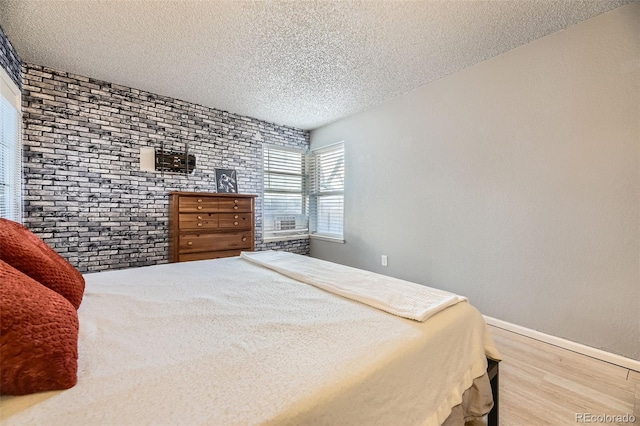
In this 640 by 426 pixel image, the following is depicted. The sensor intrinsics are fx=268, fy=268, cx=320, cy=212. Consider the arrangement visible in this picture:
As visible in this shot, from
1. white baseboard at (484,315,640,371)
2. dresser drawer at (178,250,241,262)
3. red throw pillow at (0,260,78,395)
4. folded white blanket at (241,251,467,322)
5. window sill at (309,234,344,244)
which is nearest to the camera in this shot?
red throw pillow at (0,260,78,395)

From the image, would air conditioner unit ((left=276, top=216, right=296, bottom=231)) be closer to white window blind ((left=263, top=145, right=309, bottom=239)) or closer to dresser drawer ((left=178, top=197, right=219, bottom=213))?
white window blind ((left=263, top=145, right=309, bottom=239))

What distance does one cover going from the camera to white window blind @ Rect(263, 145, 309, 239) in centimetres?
450

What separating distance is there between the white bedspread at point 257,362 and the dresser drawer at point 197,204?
178 cm

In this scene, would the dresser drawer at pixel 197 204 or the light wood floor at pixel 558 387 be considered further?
the dresser drawer at pixel 197 204

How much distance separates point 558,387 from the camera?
1.65 m

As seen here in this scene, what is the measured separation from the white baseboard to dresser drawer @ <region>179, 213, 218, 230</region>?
317 centimetres

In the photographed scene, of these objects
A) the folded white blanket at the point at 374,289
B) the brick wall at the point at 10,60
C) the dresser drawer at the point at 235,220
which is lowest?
the folded white blanket at the point at 374,289

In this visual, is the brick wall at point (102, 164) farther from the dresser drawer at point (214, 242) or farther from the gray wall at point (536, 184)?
the gray wall at point (536, 184)

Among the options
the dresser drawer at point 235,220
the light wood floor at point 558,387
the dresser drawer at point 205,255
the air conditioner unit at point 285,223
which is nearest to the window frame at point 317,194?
the air conditioner unit at point 285,223

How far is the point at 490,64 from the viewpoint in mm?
2562

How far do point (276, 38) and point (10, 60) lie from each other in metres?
2.32

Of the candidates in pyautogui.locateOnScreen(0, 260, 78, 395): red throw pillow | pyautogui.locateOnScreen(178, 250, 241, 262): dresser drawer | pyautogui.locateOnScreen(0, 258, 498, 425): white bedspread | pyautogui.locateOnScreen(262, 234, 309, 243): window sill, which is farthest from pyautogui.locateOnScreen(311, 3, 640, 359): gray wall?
pyautogui.locateOnScreen(0, 260, 78, 395): red throw pillow

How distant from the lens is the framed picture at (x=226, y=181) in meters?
3.88

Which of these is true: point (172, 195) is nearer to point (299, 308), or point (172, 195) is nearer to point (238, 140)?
point (238, 140)
